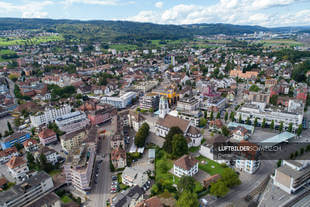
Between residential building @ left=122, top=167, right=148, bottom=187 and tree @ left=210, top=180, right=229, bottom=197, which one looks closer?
tree @ left=210, top=180, right=229, bottom=197

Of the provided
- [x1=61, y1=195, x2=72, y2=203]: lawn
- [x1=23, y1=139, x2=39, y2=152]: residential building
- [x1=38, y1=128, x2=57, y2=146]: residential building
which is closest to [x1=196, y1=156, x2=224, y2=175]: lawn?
[x1=61, y1=195, x2=72, y2=203]: lawn

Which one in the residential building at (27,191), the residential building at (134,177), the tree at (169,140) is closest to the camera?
the residential building at (27,191)

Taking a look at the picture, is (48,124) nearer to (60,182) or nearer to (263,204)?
(60,182)

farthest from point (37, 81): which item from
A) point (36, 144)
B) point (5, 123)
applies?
point (36, 144)

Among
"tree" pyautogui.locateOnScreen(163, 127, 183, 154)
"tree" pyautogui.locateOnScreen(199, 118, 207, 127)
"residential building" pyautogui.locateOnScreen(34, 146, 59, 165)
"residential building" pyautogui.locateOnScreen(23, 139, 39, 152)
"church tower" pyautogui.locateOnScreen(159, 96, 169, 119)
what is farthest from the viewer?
"tree" pyautogui.locateOnScreen(199, 118, 207, 127)

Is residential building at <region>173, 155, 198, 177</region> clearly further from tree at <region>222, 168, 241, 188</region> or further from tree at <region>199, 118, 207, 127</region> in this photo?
tree at <region>199, 118, 207, 127</region>

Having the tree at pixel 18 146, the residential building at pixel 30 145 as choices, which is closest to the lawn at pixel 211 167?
the residential building at pixel 30 145

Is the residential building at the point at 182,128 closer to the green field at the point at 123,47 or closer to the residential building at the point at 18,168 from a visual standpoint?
the residential building at the point at 18,168

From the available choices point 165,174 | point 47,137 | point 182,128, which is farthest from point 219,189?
point 47,137
